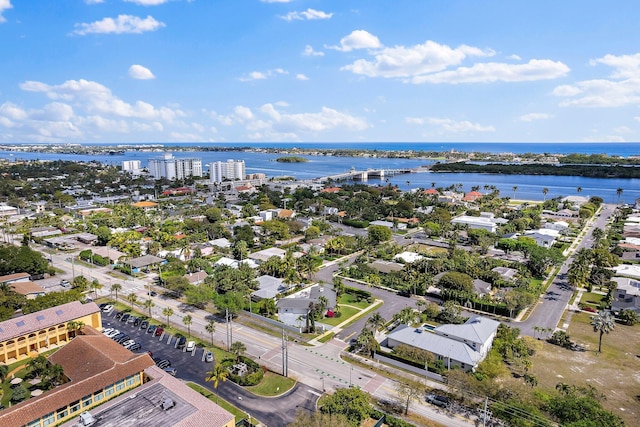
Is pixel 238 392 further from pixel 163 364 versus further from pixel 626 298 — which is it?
pixel 626 298

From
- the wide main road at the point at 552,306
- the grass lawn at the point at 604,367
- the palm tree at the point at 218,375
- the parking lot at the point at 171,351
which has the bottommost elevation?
the parking lot at the point at 171,351

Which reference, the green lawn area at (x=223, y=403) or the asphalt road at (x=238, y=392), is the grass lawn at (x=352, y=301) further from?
the green lawn area at (x=223, y=403)

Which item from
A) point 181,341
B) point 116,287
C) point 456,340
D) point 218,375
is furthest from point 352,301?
point 116,287

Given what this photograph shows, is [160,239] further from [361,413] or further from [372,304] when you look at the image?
[361,413]

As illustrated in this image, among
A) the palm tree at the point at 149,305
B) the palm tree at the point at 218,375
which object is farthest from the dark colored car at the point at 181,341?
the palm tree at the point at 149,305

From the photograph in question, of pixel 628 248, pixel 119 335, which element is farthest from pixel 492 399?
pixel 628 248

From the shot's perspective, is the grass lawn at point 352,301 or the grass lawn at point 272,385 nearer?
the grass lawn at point 272,385

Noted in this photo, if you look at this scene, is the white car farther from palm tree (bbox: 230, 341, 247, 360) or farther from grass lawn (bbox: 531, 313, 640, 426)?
grass lawn (bbox: 531, 313, 640, 426)

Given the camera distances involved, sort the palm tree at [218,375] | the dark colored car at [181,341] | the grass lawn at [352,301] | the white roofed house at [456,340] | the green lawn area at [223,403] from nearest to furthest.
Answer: the green lawn area at [223,403], the palm tree at [218,375], the white roofed house at [456,340], the dark colored car at [181,341], the grass lawn at [352,301]
